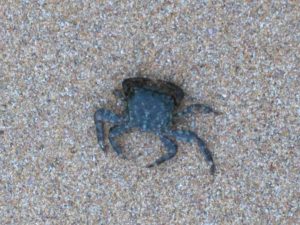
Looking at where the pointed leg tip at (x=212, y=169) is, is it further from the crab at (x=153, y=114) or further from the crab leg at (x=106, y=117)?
the crab leg at (x=106, y=117)

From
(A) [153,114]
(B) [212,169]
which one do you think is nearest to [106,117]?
(A) [153,114]

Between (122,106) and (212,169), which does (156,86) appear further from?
(212,169)

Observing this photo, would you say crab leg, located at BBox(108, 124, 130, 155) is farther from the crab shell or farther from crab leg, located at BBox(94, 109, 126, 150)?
the crab shell

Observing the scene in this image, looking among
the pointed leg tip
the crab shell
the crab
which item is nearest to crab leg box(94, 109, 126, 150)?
the crab

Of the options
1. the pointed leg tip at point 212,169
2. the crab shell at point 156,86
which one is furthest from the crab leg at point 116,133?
the pointed leg tip at point 212,169

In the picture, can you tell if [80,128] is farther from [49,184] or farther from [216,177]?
[216,177]

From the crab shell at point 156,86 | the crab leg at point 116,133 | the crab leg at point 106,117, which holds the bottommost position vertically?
the crab leg at point 116,133

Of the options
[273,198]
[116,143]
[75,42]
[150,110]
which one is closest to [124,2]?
[75,42]
